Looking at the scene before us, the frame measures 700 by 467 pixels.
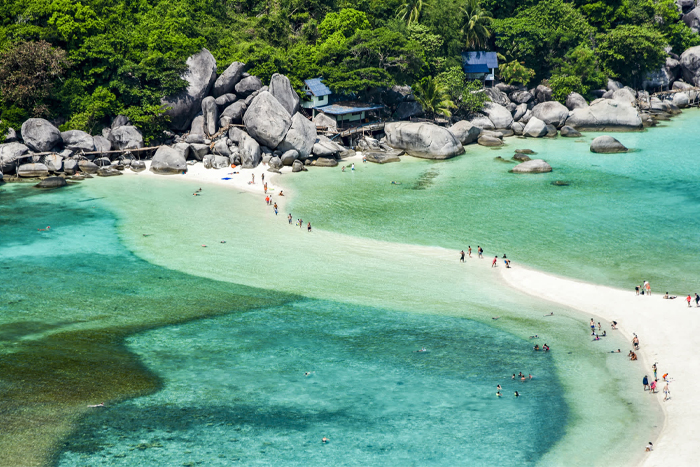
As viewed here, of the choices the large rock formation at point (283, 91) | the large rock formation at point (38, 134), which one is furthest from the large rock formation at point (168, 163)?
the large rock formation at point (283, 91)

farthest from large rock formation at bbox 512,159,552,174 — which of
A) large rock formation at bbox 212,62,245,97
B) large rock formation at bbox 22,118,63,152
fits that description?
large rock formation at bbox 22,118,63,152

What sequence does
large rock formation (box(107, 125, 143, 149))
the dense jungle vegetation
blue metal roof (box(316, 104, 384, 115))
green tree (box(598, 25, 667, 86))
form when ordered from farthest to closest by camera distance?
green tree (box(598, 25, 667, 86)) → blue metal roof (box(316, 104, 384, 115)) → the dense jungle vegetation → large rock formation (box(107, 125, 143, 149))

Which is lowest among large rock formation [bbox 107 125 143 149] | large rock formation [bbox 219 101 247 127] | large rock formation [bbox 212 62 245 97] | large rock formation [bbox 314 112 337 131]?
large rock formation [bbox 107 125 143 149]

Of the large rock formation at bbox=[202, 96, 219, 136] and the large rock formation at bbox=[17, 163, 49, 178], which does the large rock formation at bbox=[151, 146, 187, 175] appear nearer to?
the large rock formation at bbox=[202, 96, 219, 136]

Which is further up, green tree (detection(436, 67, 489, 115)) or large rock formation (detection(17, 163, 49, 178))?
green tree (detection(436, 67, 489, 115))

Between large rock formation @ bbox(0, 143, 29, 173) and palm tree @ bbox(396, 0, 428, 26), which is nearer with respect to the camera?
large rock formation @ bbox(0, 143, 29, 173)

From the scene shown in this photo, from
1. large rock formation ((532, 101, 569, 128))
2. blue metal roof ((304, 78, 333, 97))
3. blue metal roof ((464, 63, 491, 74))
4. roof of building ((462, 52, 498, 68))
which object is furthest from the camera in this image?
roof of building ((462, 52, 498, 68))
